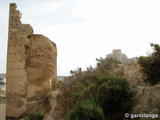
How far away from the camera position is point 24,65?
47.3 ft

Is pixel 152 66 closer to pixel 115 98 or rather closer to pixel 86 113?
pixel 115 98

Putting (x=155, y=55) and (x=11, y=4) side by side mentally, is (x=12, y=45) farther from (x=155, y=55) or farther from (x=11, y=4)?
(x=155, y=55)

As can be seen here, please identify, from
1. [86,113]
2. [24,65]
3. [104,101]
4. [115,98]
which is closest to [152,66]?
[115,98]

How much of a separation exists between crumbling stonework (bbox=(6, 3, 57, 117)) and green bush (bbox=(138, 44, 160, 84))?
752 centimetres

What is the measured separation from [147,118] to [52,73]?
396 inches

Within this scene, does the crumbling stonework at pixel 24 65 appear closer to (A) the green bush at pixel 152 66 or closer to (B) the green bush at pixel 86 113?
(A) the green bush at pixel 152 66

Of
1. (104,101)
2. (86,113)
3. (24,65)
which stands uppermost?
(24,65)

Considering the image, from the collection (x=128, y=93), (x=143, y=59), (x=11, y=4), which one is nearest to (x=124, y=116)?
(x=128, y=93)

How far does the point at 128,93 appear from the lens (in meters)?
7.05

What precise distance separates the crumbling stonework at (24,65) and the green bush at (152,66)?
752 cm

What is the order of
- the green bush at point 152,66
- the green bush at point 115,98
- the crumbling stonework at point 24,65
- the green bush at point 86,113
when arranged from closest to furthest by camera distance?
the green bush at point 86,113 → the green bush at point 115,98 → the green bush at point 152,66 → the crumbling stonework at point 24,65

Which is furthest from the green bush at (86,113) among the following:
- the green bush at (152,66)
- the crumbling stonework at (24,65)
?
the crumbling stonework at (24,65)

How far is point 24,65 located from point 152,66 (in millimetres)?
9140

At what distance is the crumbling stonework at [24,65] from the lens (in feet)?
46.4
